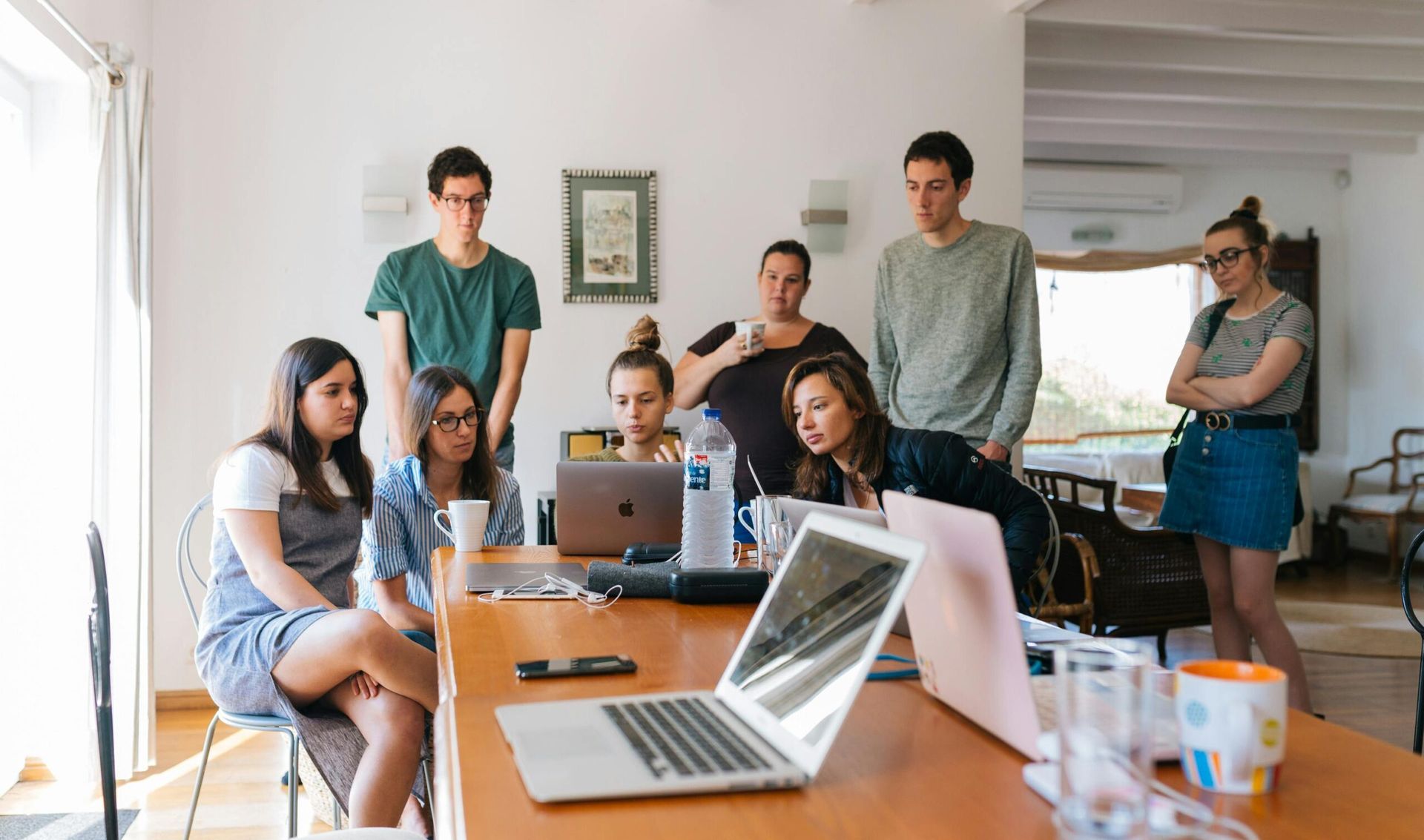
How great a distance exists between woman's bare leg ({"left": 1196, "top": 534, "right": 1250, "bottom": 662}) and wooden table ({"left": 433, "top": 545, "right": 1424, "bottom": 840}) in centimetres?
236

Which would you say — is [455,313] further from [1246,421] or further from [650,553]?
[1246,421]

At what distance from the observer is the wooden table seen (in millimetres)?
805

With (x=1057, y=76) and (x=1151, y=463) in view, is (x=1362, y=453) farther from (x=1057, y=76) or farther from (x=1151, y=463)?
(x=1057, y=76)

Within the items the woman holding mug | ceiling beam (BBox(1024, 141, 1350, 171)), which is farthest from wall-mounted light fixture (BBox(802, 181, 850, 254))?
ceiling beam (BBox(1024, 141, 1350, 171))

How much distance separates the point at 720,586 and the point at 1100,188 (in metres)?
6.64

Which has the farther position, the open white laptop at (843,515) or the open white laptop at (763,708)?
the open white laptop at (843,515)

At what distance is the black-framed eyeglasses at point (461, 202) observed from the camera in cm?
322

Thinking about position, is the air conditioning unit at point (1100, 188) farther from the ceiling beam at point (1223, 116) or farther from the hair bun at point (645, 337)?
the hair bun at point (645, 337)

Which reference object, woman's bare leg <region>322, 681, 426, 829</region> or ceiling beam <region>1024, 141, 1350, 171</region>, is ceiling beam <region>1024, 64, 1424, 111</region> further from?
woman's bare leg <region>322, 681, 426, 829</region>

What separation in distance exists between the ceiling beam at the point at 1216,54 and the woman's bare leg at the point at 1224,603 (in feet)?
8.51

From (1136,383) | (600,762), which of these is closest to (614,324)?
(600,762)

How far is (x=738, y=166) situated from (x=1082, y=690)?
12.1ft

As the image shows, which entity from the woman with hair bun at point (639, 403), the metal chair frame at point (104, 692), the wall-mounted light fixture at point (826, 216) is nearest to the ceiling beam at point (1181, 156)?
the wall-mounted light fixture at point (826, 216)

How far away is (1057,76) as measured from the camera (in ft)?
18.4
